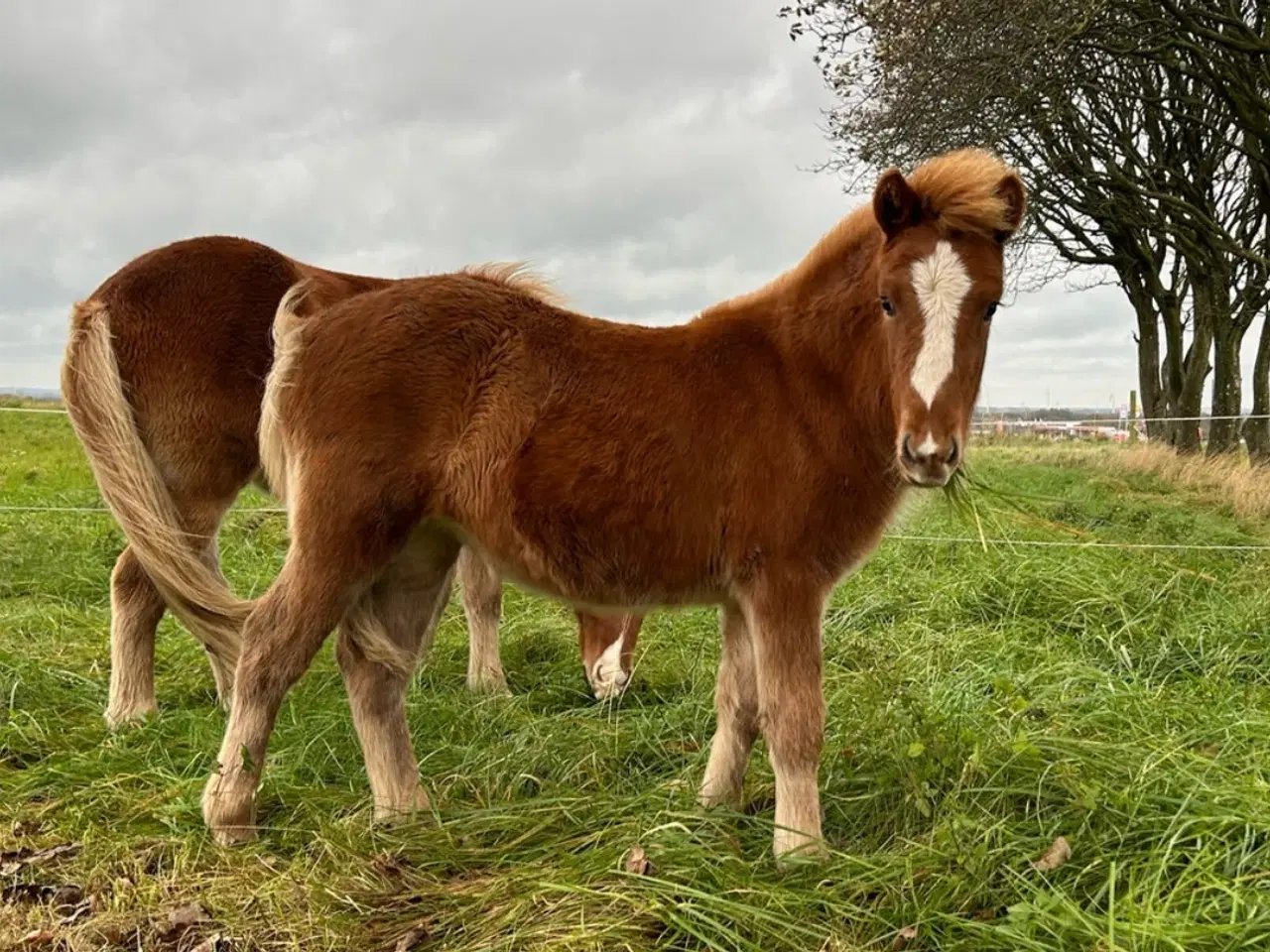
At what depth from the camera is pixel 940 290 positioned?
2.51m

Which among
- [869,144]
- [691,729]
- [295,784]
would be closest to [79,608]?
[295,784]

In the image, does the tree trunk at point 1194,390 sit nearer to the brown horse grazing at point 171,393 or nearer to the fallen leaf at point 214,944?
the brown horse grazing at point 171,393

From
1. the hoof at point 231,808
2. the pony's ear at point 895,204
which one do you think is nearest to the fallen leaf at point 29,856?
the hoof at point 231,808

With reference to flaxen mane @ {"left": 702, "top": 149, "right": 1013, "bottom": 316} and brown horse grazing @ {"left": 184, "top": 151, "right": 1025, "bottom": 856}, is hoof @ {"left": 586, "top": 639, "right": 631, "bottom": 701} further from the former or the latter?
flaxen mane @ {"left": 702, "top": 149, "right": 1013, "bottom": 316}

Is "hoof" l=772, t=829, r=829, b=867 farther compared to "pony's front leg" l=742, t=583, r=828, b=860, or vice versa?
"pony's front leg" l=742, t=583, r=828, b=860

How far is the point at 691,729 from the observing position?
3.84 m

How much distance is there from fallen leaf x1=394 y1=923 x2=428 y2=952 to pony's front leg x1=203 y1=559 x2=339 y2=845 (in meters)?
0.89

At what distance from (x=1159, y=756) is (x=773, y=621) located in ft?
4.37

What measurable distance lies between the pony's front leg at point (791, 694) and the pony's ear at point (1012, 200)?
1249 mm

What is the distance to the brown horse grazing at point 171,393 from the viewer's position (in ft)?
11.9

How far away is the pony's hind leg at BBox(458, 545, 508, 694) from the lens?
4.81 meters

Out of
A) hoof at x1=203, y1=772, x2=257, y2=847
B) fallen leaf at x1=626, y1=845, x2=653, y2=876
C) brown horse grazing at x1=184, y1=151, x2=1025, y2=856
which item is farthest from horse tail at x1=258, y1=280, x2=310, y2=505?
fallen leaf at x1=626, y1=845, x2=653, y2=876

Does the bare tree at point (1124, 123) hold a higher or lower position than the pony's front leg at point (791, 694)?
higher

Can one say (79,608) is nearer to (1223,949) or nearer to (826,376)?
(826,376)
